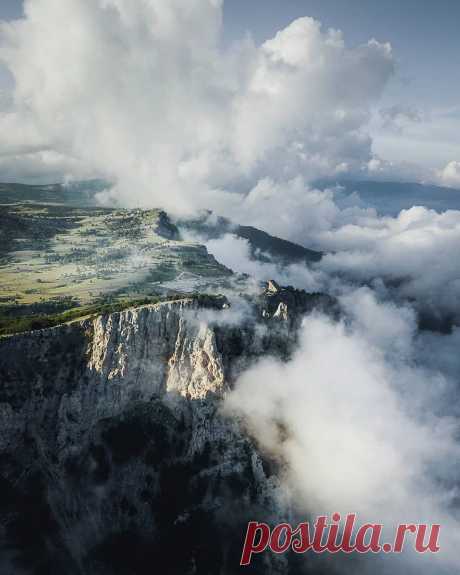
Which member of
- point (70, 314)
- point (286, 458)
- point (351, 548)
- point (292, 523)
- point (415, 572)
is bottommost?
point (415, 572)

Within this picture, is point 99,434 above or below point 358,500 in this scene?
above

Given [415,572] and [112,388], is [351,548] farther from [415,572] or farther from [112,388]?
[112,388]

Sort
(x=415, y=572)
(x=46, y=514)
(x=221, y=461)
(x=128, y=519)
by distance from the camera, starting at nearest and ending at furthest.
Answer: (x=46, y=514) → (x=128, y=519) → (x=221, y=461) → (x=415, y=572)

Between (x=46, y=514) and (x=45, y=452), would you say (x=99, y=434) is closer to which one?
(x=45, y=452)

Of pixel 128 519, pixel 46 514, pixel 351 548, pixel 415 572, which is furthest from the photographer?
pixel 415 572

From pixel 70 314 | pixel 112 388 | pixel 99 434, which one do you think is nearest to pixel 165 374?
pixel 112 388

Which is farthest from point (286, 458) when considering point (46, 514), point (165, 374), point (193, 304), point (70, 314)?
point (70, 314)

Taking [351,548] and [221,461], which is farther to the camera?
[351,548]
